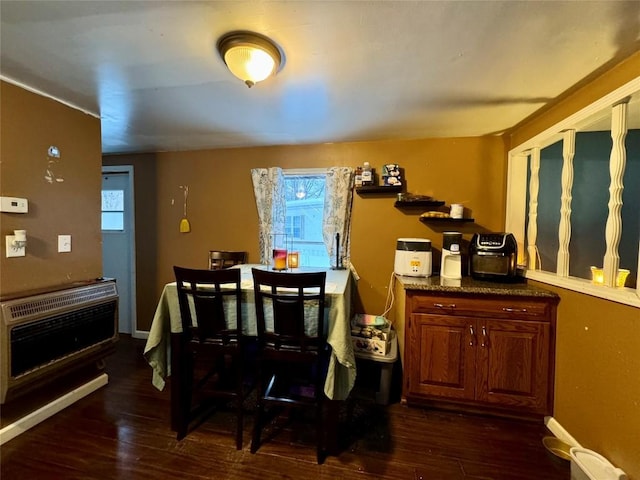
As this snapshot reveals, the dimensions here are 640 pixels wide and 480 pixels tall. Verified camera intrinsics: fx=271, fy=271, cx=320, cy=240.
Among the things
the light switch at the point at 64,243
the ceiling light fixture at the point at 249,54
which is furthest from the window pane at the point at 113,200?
the ceiling light fixture at the point at 249,54

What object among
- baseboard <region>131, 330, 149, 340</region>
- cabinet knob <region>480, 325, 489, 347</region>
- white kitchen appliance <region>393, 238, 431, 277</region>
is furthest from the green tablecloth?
baseboard <region>131, 330, 149, 340</region>

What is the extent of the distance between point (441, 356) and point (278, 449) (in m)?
1.31

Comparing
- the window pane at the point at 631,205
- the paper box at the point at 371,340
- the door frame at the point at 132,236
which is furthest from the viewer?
the door frame at the point at 132,236

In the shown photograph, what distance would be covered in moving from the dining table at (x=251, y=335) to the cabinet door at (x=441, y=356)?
28.5 inches

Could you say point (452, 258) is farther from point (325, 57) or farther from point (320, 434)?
point (325, 57)

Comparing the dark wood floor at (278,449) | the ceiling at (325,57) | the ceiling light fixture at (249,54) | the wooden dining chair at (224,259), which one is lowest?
the dark wood floor at (278,449)

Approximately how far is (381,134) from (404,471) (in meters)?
2.63

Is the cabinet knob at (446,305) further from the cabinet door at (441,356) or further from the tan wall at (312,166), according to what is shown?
the tan wall at (312,166)

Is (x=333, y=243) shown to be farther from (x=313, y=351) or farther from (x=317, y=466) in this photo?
(x=317, y=466)

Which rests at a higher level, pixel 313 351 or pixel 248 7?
pixel 248 7

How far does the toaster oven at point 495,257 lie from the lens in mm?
2217

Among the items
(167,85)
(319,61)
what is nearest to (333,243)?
(319,61)

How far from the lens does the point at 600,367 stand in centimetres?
156

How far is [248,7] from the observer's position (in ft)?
3.79
